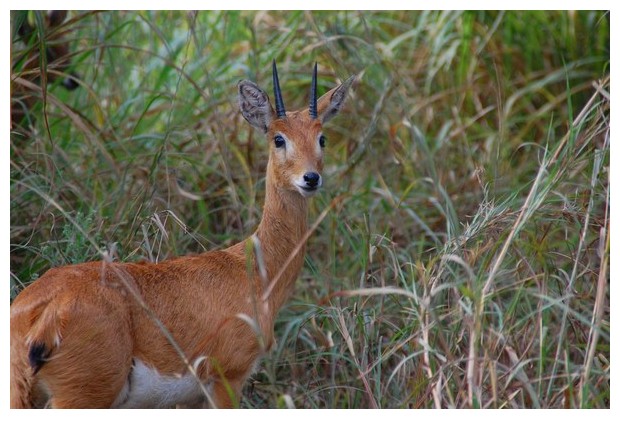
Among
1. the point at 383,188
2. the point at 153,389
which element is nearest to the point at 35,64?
the point at 383,188

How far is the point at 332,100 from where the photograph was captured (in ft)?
19.2

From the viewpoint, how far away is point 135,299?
15.9ft

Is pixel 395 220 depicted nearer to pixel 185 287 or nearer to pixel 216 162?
pixel 216 162

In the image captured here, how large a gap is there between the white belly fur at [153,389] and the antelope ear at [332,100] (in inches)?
72.1

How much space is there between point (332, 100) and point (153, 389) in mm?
2096

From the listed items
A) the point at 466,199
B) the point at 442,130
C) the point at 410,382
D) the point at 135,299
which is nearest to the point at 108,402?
the point at 135,299

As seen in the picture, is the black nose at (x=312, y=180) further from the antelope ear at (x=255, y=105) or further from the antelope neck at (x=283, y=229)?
the antelope ear at (x=255, y=105)

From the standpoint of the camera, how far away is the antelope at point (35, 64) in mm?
6516

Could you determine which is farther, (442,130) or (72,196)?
(442,130)

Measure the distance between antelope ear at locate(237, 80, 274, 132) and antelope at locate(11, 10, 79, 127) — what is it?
4.70 ft

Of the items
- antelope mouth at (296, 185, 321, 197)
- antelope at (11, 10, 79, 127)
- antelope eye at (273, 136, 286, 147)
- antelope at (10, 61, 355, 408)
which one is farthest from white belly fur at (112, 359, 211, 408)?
antelope at (11, 10, 79, 127)

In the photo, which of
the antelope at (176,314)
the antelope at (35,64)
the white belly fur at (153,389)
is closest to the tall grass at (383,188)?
the antelope at (35,64)

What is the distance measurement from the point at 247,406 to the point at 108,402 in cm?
132

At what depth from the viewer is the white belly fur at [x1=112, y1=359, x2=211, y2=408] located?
4.78 m
